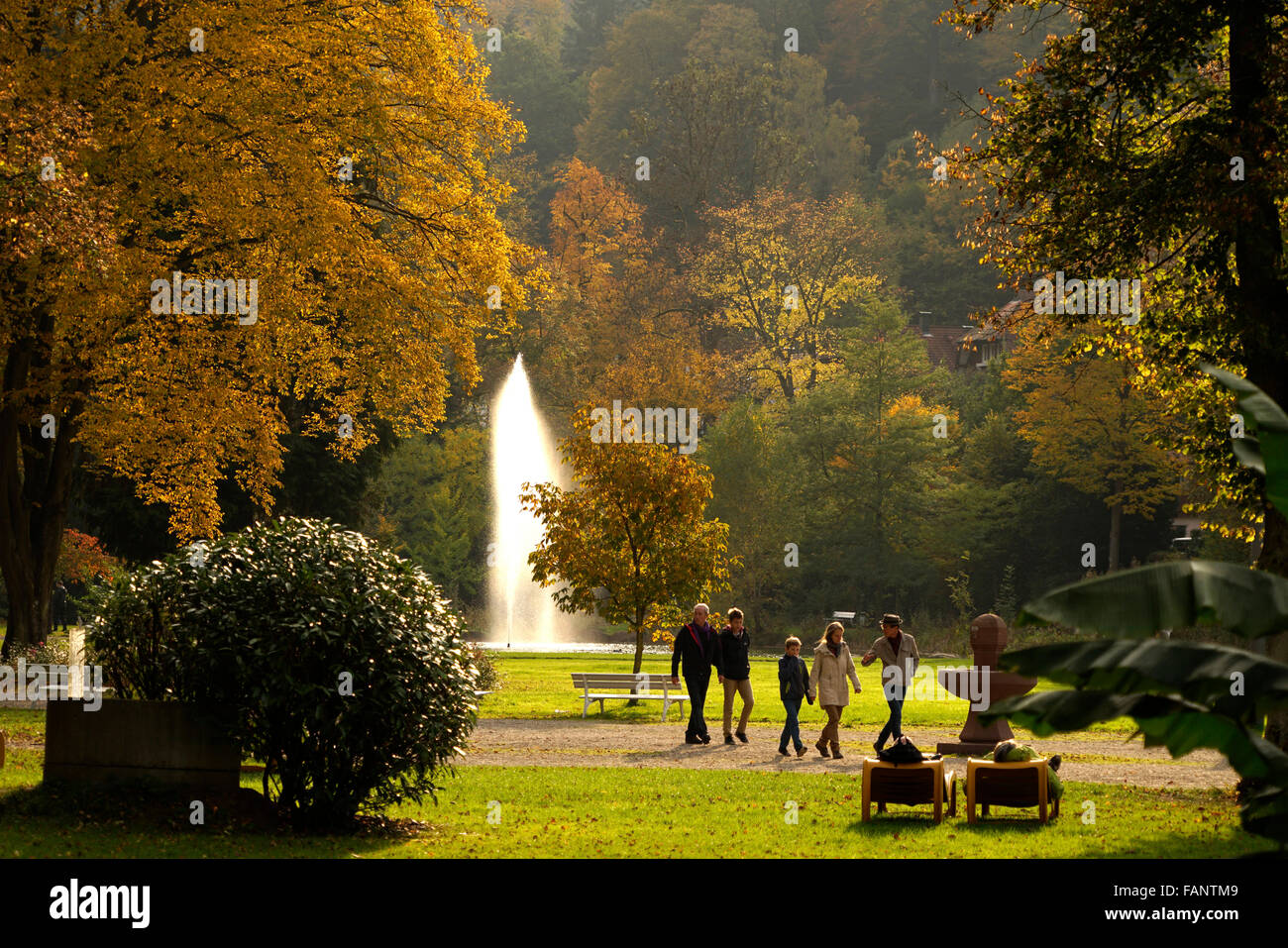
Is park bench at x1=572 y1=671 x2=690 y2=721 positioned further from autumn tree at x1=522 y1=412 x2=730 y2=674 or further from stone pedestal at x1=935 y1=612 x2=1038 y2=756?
stone pedestal at x1=935 y1=612 x2=1038 y2=756

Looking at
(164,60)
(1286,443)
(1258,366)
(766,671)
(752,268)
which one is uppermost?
(752,268)

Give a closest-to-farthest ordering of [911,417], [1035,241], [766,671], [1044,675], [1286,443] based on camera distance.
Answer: [1044,675] < [1286,443] < [1035,241] < [766,671] < [911,417]

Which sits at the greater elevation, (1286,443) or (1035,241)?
(1035,241)

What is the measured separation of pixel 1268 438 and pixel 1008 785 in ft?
23.0

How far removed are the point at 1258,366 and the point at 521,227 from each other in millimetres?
72694

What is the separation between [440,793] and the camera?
15.2m

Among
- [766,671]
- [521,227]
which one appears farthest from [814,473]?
[521,227]

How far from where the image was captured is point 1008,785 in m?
13.5

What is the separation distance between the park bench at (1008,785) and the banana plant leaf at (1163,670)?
23.1 feet

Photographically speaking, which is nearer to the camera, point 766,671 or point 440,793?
point 440,793

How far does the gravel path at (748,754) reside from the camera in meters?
18.2

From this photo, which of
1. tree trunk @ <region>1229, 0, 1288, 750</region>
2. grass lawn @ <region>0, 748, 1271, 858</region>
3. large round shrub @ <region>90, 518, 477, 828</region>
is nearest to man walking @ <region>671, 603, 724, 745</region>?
grass lawn @ <region>0, 748, 1271, 858</region>

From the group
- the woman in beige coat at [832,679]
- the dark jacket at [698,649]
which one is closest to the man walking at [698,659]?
the dark jacket at [698,649]

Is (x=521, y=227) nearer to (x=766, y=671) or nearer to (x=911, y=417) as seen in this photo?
(x=911, y=417)
